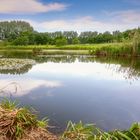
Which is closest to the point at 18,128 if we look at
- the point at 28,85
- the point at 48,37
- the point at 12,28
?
the point at 28,85

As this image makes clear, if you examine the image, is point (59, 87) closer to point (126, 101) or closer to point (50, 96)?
Result: point (50, 96)

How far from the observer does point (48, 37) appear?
74.6 metres

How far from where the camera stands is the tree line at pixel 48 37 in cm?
6456

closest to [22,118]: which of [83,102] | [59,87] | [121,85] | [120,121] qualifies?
[120,121]

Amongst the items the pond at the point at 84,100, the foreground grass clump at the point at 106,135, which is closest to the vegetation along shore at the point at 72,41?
the pond at the point at 84,100

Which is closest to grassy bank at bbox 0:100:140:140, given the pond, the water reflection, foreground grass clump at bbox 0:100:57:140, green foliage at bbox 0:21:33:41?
foreground grass clump at bbox 0:100:57:140

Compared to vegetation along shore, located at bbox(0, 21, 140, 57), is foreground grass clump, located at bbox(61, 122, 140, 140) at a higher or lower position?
higher

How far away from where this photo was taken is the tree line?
64.6m

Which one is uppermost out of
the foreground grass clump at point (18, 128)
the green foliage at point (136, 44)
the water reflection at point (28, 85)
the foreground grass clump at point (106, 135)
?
the foreground grass clump at point (18, 128)

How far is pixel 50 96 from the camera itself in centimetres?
1003

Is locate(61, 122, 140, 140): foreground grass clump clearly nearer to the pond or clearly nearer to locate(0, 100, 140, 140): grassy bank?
locate(0, 100, 140, 140): grassy bank

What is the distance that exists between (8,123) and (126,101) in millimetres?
7354

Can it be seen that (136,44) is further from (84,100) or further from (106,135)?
(106,135)

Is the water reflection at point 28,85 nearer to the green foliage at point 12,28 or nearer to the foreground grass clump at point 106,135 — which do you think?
the foreground grass clump at point 106,135
